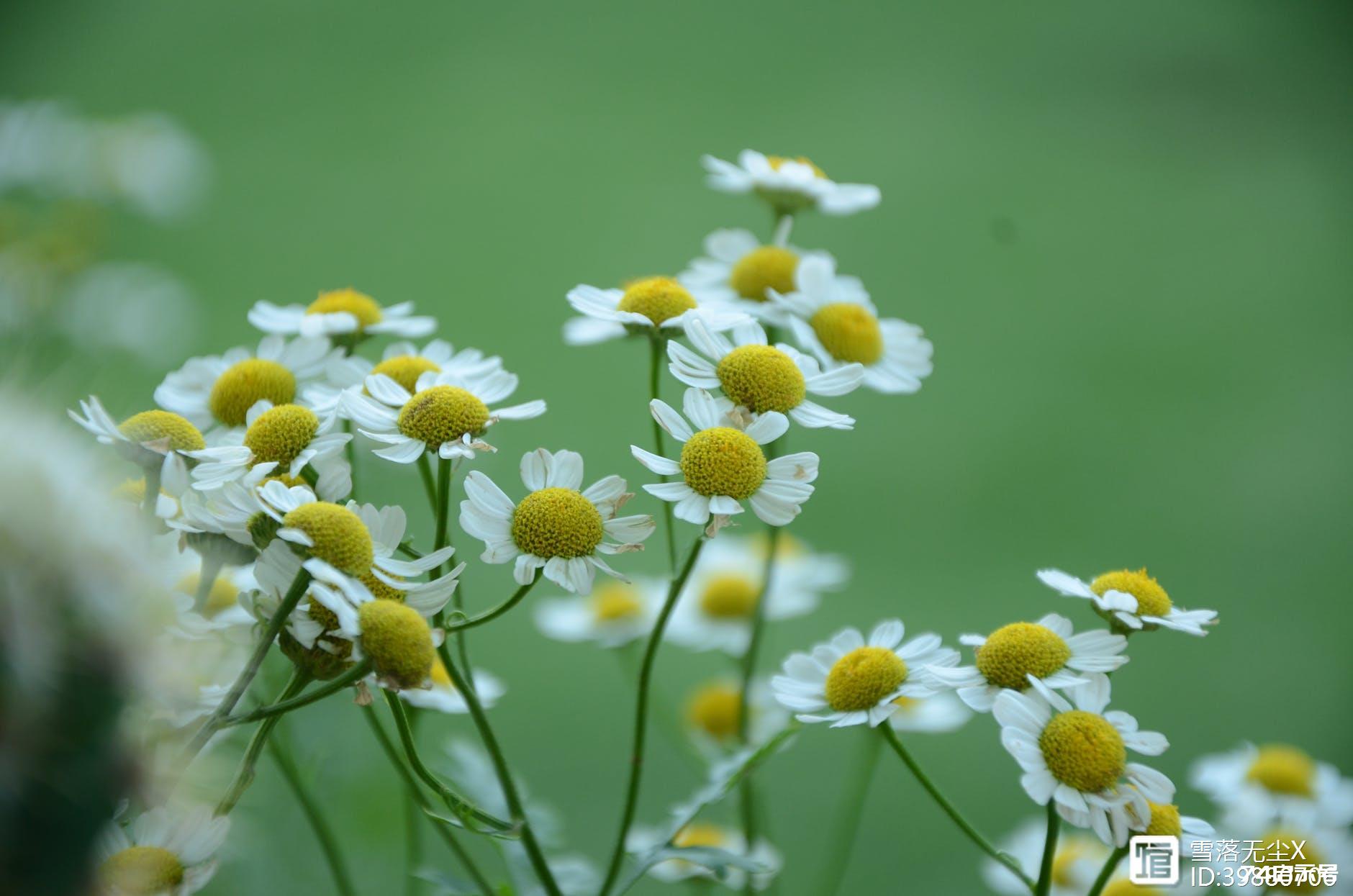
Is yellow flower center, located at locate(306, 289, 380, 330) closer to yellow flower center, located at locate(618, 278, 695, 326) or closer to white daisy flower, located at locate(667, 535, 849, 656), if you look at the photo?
yellow flower center, located at locate(618, 278, 695, 326)

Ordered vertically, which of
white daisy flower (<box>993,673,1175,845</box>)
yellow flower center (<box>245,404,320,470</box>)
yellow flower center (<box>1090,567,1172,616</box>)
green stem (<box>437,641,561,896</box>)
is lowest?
green stem (<box>437,641,561,896</box>)

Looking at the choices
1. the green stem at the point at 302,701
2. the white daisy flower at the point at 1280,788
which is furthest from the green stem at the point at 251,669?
the white daisy flower at the point at 1280,788

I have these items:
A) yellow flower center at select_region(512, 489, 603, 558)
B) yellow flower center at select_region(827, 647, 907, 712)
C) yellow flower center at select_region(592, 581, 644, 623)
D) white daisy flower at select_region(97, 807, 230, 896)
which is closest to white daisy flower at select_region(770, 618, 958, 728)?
yellow flower center at select_region(827, 647, 907, 712)

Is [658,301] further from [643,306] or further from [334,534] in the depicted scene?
[334,534]

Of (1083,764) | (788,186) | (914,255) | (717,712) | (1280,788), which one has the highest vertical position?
(788,186)

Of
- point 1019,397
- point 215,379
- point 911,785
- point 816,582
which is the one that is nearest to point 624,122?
point 1019,397

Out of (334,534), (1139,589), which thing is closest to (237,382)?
(334,534)

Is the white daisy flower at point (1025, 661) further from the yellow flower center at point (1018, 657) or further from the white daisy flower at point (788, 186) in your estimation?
the white daisy flower at point (788, 186)
